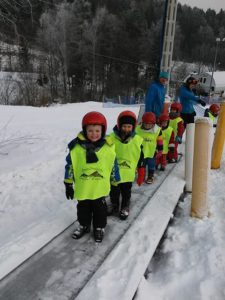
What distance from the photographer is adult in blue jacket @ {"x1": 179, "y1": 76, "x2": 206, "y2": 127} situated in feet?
24.8

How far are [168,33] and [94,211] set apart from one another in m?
7.48

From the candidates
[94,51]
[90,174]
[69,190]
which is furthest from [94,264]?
[94,51]

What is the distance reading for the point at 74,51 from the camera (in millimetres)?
42938

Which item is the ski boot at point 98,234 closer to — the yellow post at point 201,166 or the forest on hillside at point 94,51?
the yellow post at point 201,166

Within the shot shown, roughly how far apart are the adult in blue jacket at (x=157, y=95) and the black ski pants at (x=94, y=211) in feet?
12.1

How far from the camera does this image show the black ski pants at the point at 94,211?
3797 mm

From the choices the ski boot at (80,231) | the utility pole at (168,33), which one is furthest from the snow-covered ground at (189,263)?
the utility pole at (168,33)

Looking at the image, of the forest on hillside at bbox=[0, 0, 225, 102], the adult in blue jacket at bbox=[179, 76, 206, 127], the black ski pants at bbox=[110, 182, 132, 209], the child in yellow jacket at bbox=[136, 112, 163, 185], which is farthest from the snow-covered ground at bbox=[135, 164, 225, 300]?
the forest on hillside at bbox=[0, 0, 225, 102]

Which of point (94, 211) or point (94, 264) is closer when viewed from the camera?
point (94, 264)

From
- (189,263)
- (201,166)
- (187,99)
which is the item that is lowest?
(189,263)

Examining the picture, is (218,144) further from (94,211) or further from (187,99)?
(94,211)

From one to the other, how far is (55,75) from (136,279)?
41.0m

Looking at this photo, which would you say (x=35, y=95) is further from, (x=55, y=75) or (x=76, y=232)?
(x=76, y=232)

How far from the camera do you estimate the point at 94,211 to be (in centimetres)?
387
